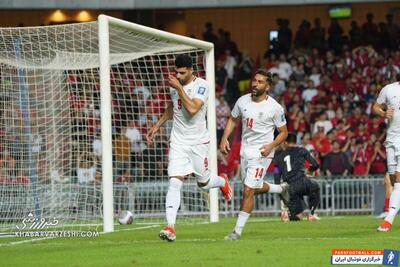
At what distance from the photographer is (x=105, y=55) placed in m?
17.3

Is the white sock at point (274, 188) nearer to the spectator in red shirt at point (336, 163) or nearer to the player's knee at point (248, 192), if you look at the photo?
the player's knee at point (248, 192)

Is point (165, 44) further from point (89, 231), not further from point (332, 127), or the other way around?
point (332, 127)

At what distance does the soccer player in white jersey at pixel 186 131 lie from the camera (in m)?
14.7

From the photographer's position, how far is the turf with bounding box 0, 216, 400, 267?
11961 millimetres

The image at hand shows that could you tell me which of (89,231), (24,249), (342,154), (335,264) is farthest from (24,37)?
(342,154)

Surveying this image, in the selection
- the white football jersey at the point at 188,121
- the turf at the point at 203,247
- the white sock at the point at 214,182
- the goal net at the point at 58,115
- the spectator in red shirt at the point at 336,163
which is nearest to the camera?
the turf at the point at 203,247

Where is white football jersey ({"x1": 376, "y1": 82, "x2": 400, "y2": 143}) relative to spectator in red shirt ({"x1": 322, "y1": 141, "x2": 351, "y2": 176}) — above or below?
above

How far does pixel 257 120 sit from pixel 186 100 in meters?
1.56

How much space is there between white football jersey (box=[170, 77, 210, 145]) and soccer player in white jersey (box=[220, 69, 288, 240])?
1.69ft

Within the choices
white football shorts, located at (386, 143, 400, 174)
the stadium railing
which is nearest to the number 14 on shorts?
white football shorts, located at (386, 143, 400, 174)

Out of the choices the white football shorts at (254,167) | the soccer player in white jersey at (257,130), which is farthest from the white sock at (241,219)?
the white football shorts at (254,167)

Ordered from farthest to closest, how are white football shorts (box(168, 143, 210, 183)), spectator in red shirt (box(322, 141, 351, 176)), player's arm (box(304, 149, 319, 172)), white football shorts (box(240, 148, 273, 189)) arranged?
spectator in red shirt (box(322, 141, 351, 176))
player's arm (box(304, 149, 319, 172))
white football shorts (box(240, 148, 273, 189))
white football shorts (box(168, 143, 210, 183))

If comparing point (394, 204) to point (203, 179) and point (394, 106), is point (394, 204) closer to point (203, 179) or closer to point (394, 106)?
point (394, 106)

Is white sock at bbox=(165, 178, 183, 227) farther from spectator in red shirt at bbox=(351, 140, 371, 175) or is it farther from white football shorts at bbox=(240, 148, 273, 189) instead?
spectator in red shirt at bbox=(351, 140, 371, 175)
